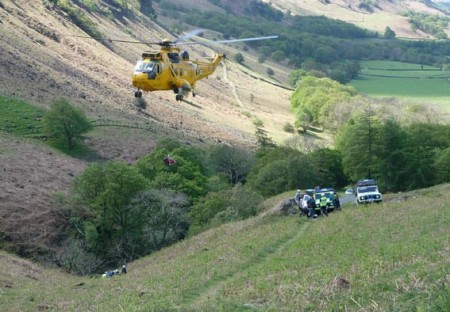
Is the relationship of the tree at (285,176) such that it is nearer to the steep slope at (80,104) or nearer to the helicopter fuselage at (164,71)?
the steep slope at (80,104)

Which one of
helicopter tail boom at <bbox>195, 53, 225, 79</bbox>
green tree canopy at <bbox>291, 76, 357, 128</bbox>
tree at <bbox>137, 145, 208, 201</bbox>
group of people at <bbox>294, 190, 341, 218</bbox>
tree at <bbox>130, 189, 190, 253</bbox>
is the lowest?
green tree canopy at <bbox>291, 76, 357, 128</bbox>

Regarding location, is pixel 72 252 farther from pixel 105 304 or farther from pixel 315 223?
pixel 105 304

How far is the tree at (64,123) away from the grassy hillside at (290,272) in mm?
36233

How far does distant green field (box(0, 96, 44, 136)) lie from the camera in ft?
251

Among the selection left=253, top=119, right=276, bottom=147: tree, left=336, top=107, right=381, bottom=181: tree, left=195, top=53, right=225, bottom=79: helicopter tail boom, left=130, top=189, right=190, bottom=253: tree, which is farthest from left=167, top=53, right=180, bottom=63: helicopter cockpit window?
left=253, top=119, right=276, bottom=147: tree

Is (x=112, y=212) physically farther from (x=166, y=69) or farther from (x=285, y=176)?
(x=285, y=176)

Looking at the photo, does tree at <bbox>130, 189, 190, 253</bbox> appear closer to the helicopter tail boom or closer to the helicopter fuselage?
the helicopter fuselage

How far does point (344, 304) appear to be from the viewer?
15125mm

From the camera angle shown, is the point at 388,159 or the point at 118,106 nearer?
the point at 388,159

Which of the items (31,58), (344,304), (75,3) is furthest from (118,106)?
(344,304)

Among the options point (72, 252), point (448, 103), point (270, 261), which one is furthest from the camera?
point (448, 103)

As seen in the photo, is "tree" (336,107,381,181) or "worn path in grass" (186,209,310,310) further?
"tree" (336,107,381,181)

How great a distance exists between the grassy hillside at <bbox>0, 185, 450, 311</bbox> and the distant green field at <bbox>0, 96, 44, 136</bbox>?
37356 millimetres

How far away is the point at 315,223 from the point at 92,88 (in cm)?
7776
